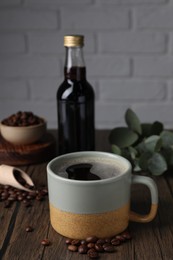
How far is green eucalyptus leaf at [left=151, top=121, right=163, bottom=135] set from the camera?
98 cm

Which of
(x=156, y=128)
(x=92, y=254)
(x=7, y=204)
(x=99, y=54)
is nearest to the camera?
(x=92, y=254)

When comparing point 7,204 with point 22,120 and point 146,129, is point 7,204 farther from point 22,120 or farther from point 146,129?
point 146,129

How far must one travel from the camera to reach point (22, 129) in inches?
38.1

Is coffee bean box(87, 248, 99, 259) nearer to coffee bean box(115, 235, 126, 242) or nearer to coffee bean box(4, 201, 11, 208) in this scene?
coffee bean box(115, 235, 126, 242)

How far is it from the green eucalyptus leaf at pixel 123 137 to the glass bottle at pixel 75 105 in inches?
3.0

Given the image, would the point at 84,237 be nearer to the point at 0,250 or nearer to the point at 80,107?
the point at 0,250

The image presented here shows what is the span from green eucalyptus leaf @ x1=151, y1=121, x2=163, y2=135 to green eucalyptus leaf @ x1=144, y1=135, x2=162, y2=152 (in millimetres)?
91

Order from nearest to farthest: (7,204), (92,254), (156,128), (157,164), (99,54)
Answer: (92,254), (7,204), (157,164), (156,128), (99,54)

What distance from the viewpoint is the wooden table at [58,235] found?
23.9 inches

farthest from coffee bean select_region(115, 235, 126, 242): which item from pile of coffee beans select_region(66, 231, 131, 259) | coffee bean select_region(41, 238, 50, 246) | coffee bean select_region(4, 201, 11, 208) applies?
coffee bean select_region(4, 201, 11, 208)

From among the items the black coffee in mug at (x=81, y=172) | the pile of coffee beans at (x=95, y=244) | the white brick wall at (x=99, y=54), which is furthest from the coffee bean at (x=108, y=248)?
the white brick wall at (x=99, y=54)

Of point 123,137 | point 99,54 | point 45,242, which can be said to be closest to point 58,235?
point 45,242

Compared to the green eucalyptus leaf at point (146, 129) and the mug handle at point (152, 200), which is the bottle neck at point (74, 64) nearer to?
the green eucalyptus leaf at point (146, 129)

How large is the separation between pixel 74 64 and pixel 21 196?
0.31 metres
